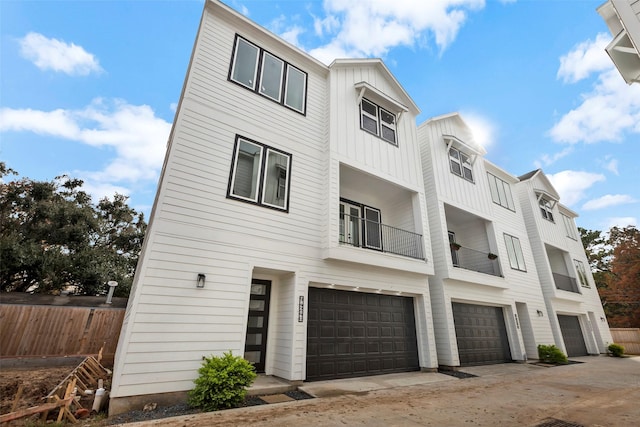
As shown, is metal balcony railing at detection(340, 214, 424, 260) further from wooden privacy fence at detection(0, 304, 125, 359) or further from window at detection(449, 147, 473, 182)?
wooden privacy fence at detection(0, 304, 125, 359)

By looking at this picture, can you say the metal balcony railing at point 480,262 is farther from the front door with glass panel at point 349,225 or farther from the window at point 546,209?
the window at point 546,209

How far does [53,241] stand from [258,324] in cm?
1703

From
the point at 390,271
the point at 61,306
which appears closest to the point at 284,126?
the point at 390,271

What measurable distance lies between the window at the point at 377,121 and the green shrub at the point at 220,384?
26.6 feet

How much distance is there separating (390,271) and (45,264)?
1781 centimetres

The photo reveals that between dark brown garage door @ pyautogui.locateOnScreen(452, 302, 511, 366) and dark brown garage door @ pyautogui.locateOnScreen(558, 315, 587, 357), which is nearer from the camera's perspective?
dark brown garage door @ pyautogui.locateOnScreen(452, 302, 511, 366)

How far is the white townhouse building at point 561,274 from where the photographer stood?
14758mm

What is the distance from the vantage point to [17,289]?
14.8m

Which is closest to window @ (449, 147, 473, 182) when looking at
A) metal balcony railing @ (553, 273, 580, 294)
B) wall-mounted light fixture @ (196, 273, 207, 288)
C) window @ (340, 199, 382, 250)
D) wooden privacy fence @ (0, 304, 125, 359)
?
window @ (340, 199, 382, 250)

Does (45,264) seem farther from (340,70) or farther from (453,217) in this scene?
(453,217)

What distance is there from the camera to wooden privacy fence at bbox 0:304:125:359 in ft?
30.1

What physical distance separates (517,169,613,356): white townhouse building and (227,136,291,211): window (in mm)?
15309

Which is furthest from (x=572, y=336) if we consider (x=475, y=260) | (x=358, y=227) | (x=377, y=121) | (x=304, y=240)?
(x=304, y=240)

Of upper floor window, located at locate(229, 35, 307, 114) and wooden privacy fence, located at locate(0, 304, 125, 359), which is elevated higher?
upper floor window, located at locate(229, 35, 307, 114)
